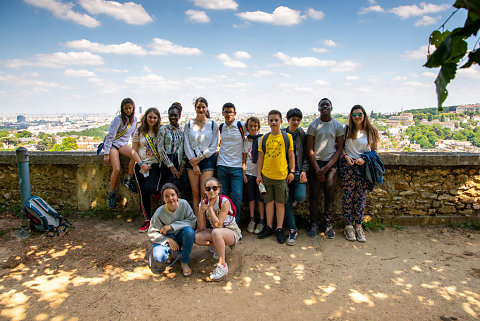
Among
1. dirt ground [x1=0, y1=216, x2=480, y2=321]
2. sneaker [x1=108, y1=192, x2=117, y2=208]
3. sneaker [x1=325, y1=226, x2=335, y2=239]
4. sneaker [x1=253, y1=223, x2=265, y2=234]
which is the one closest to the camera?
dirt ground [x1=0, y1=216, x2=480, y2=321]

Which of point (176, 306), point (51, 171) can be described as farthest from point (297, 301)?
point (51, 171)

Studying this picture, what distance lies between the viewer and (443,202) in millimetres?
4969

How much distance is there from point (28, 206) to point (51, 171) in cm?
98

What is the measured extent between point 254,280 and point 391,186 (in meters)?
2.96

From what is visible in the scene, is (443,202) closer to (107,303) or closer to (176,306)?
(176,306)

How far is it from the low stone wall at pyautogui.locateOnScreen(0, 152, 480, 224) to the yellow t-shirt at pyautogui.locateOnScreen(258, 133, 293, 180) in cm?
112

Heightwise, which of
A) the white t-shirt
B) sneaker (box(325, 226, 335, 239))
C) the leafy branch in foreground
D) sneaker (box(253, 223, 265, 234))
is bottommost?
sneaker (box(325, 226, 335, 239))

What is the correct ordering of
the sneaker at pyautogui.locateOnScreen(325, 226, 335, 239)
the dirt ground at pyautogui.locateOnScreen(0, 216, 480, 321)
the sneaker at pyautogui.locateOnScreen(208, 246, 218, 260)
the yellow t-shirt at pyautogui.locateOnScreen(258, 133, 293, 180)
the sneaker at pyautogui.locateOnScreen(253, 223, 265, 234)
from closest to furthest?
the dirt ground at pyautogui.locateOnScreen(0, 216, 480, 321) < the sneaker at pyautogui.locateOnScreen(208, 246, 218, 260) < the yellow t-shirt at pyautogui.locateOnScreen(258, 133, 293, 180) < the sneaker at pyautogui.locateOnScreen(325, 226, 335, 239) < the sneaker at pyautogui.locateOnScreen(253, 223, 265, 234)

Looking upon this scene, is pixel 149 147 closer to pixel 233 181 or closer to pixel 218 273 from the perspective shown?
pixel 233 181

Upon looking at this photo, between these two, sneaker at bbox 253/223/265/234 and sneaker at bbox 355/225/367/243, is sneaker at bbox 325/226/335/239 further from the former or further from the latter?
sneaker at bbox 253/223/265/234

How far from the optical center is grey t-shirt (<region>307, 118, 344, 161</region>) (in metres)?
4.38

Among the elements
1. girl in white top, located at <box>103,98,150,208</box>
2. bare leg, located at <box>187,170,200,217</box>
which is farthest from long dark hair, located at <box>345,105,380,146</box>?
girl in white top, located at <box>103,98,150,208</box>

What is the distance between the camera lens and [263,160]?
14.2 feet

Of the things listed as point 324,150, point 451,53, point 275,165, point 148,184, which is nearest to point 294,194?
point 275,165
